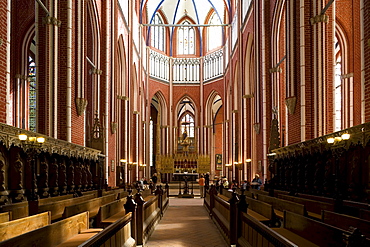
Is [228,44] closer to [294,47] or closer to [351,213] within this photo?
[294,47]

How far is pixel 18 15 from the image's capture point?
1983cm

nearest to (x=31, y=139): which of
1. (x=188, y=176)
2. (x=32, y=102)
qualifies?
(x=32, y=102)

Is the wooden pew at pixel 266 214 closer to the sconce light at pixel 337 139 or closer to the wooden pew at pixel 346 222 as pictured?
the wooden pew at pixel 346 222

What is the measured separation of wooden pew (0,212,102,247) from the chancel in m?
0.02

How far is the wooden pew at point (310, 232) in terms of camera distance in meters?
3.71

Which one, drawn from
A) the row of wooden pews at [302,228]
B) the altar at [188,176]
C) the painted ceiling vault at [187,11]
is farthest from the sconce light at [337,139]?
the painted ceiling vault at [187,11]

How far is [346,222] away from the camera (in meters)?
4.67

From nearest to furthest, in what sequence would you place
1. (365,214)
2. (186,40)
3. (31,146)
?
1. (365,214)
2. (31,146)
3. (186,40)

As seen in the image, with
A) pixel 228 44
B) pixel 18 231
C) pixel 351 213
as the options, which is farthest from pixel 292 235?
pixel 228 44

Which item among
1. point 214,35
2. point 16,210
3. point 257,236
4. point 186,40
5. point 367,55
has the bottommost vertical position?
point 257,236

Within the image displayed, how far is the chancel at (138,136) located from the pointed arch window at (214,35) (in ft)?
28.4

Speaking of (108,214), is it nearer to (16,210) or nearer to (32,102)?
(16,210)

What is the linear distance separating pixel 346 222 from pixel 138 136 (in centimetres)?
2994

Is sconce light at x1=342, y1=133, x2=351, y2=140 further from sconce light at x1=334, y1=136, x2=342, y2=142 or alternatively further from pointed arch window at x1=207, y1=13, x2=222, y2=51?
pointed arch window at x1=207, y1=13, x2=222, y2=51
